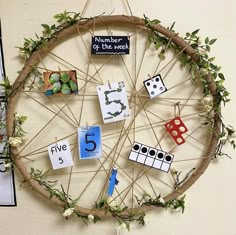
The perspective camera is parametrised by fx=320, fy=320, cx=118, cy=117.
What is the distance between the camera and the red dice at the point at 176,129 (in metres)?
1.08

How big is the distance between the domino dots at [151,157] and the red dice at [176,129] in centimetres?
7

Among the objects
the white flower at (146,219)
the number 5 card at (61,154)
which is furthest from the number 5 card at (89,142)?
the white flower at (146,219)

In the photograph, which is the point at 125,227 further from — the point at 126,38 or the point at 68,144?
the point at 126,38

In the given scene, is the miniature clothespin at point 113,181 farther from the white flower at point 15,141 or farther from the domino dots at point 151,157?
the white flower at point 15,141

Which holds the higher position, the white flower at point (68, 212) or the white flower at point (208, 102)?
the white flower at point (208, 102)

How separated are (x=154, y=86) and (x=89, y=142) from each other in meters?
0.29

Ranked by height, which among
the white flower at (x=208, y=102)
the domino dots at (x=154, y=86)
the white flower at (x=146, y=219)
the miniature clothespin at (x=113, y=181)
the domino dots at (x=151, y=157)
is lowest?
the white flower at (x=146, y=219)

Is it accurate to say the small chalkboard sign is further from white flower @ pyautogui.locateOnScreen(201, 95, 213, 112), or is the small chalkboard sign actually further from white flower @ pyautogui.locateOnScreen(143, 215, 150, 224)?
white flower @ pyautogui.locateOnScreen(143, 215, 150, 224)

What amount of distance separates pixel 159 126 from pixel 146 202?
0.27 metres

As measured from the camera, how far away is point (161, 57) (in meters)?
1.08

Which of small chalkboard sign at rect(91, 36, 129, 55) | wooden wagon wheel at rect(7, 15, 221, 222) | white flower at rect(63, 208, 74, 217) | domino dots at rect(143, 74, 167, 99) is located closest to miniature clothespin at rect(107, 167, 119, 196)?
wooden wagon wheel at rect(7, 15, 221, 222)

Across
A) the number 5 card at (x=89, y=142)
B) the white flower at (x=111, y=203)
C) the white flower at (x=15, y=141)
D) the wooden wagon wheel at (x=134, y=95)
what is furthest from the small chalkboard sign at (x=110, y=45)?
the white flower at (x=111, y=203)

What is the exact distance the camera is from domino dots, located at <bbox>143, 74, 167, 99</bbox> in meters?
1.05

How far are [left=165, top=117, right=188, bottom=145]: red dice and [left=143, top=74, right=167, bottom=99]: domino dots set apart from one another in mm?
111
